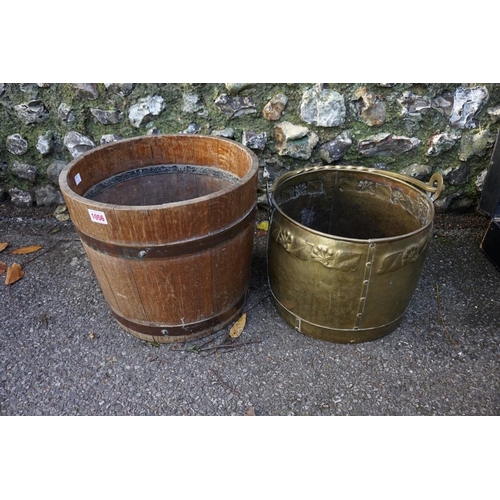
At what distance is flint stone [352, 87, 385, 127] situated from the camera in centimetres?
277

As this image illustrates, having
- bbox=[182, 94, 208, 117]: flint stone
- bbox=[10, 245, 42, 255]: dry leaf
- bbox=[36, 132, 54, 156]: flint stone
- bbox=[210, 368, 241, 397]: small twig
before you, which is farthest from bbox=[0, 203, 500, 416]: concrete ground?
bbox=[182, 94, 208, 117]: flint stone

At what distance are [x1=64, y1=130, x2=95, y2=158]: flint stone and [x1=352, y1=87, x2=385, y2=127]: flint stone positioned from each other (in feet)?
6.46

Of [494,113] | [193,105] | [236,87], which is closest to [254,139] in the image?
[236,87]

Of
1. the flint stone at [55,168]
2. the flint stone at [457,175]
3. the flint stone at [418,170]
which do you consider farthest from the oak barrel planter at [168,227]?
the flint stone at [457,175]

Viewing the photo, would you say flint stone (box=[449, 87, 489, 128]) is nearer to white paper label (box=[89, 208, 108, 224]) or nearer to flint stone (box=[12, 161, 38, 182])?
white paper label (box=[89, 208, 108, 224])

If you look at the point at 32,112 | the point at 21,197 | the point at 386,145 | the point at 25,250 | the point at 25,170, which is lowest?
the point at 25,250

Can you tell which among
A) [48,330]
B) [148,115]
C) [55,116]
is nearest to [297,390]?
[48,330]

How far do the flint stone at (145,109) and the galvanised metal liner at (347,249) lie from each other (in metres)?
1.18

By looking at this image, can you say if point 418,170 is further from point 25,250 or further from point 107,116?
point 25,250

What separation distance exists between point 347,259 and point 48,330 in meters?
1.75

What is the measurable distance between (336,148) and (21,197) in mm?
2582

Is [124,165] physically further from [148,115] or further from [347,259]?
[347,259]

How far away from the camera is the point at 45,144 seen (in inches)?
121

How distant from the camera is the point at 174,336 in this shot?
2.21 meters
